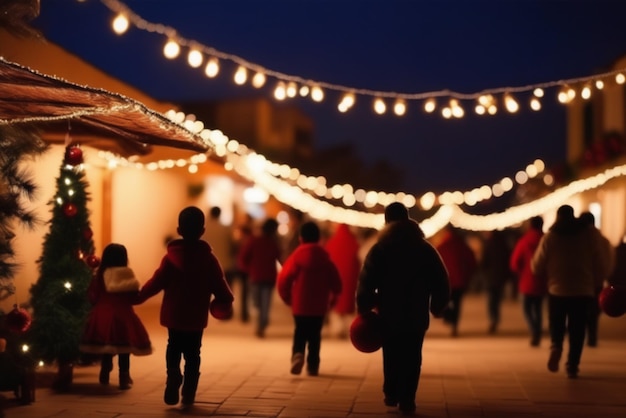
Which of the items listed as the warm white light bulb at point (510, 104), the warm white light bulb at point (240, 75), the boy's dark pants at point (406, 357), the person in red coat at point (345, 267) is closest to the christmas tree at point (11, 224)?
the boy's dark pants at point (406, 357)

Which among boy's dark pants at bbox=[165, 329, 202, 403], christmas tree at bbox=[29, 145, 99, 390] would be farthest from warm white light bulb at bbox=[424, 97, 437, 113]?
boy's dark pants at bbox=[165, 329, 202, 403]

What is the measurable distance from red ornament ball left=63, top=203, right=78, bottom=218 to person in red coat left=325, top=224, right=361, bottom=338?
562cm

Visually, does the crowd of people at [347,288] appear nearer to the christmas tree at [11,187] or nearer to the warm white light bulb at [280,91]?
the christmas tree at [11,187]

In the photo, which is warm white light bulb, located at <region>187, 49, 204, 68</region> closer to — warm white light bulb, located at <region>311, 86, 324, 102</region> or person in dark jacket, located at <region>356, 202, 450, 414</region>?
warm white light bulb, located at <region>311, 86, 324, 102</region>

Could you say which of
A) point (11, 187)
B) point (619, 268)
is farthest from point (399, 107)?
point (11, 187)

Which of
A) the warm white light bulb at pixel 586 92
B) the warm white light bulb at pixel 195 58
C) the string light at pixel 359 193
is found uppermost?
the warm white light bulb at pixel 195 58

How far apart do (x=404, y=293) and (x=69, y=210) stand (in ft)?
12.2

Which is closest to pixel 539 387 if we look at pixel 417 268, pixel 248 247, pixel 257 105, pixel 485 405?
pixel 485 405

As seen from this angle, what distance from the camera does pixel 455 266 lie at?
1434cm

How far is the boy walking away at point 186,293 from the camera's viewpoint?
303 inches

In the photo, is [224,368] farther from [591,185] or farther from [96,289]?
[591,185]

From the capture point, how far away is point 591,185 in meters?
19.0

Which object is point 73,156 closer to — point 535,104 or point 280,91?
point 280,91

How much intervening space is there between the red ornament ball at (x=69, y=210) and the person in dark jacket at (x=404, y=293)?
331 cm
